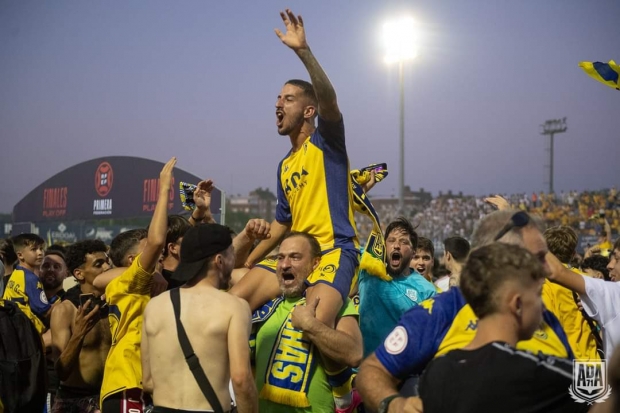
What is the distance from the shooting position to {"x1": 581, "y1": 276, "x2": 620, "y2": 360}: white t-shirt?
168 inches

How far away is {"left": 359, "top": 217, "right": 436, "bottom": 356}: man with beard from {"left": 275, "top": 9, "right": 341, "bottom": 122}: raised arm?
2.25 metres

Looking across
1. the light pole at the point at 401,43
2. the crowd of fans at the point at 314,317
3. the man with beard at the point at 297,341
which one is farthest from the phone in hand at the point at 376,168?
the light pole at the point at 401,43

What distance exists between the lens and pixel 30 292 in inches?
315

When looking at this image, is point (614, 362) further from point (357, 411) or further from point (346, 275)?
point (357, 411)

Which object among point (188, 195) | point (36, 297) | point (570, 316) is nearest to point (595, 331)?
point (570, 316)

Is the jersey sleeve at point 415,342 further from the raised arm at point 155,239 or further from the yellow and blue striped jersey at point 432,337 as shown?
the raised arm at point 155,239

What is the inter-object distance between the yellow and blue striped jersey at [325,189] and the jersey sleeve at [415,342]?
2.15 meters

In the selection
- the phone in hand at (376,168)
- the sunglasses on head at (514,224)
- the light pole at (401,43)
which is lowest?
the sunglasses on head at (514,224)

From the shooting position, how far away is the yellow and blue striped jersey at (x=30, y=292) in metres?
7.73

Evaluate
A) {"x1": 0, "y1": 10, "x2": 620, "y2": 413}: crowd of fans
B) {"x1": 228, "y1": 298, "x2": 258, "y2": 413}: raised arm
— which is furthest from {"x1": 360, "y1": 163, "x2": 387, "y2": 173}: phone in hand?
{"x1": 228, "y1": 298, "x2": 258, "y2": 413}: raised arm

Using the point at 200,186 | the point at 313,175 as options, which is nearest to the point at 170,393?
the point at 313,175

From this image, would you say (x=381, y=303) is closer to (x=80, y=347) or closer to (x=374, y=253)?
(x=374, y=253)

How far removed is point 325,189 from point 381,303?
67.7 inches

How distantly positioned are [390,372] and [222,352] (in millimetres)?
1267
